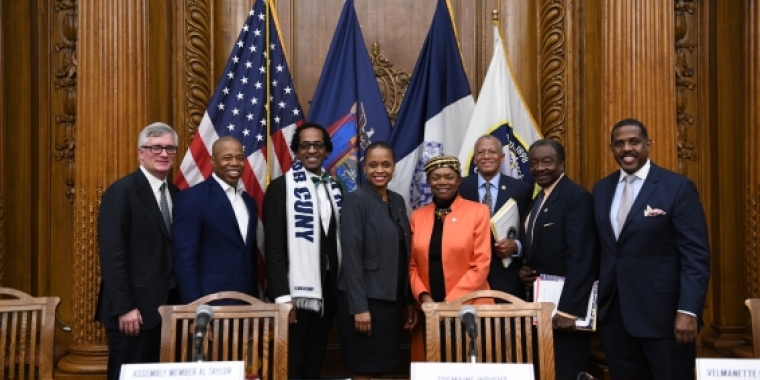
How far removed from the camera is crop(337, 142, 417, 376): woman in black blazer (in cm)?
298

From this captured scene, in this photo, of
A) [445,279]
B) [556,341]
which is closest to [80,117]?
[445,279]

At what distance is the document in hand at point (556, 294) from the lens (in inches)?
112

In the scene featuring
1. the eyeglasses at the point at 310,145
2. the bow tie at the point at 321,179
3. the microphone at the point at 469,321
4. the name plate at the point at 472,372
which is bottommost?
the name plate at the point at 472,372

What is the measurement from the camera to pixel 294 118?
12.2ft

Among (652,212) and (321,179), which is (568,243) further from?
(321,179)

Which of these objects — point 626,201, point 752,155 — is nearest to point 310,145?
point 626,201

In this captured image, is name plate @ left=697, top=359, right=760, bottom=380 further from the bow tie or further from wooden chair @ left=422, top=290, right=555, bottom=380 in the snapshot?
the bow tie

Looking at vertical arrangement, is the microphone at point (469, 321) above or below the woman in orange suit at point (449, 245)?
below

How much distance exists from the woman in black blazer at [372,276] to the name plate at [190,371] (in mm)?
1210

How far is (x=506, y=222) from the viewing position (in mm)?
3197

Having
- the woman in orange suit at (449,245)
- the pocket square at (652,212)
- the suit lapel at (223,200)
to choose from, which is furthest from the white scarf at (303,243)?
the pocket square at (652,212)

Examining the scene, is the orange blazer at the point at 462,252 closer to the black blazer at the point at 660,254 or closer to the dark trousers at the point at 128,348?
the black blazer at the point at 660,254

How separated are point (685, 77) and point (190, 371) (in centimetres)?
320

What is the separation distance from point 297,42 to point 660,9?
2121mm
